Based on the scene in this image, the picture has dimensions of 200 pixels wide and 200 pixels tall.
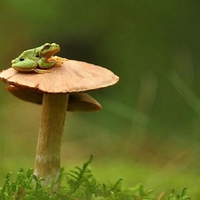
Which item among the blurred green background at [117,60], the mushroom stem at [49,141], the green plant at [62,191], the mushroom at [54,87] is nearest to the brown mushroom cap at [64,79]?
the mushroom at [54,87]

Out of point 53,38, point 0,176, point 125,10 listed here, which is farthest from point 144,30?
point 0,176

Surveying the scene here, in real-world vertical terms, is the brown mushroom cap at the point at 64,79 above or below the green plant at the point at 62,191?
above

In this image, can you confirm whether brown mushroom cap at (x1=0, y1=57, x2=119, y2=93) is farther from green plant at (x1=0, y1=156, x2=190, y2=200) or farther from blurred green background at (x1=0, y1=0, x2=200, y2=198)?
blurred green background at (x1=0, y1=0, x2=200, y2=198)

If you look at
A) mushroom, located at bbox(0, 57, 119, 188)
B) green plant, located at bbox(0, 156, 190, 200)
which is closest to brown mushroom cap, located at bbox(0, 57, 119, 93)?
mushroom, located at bbox(0, 57, 119, 188)

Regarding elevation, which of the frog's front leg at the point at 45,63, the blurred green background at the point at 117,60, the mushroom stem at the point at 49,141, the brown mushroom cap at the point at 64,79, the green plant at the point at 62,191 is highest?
the blurred green background at the point at 117,60

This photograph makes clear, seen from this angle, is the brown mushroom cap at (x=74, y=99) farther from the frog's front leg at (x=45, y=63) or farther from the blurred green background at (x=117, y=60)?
the blurred green background at (x=117, y=60)

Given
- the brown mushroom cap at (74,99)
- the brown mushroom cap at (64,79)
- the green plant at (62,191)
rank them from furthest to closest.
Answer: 1. the brown mushroom cap at (74,99)
2. the green plant at (62,191)
3. the brown mushroom cap at (64,79)
